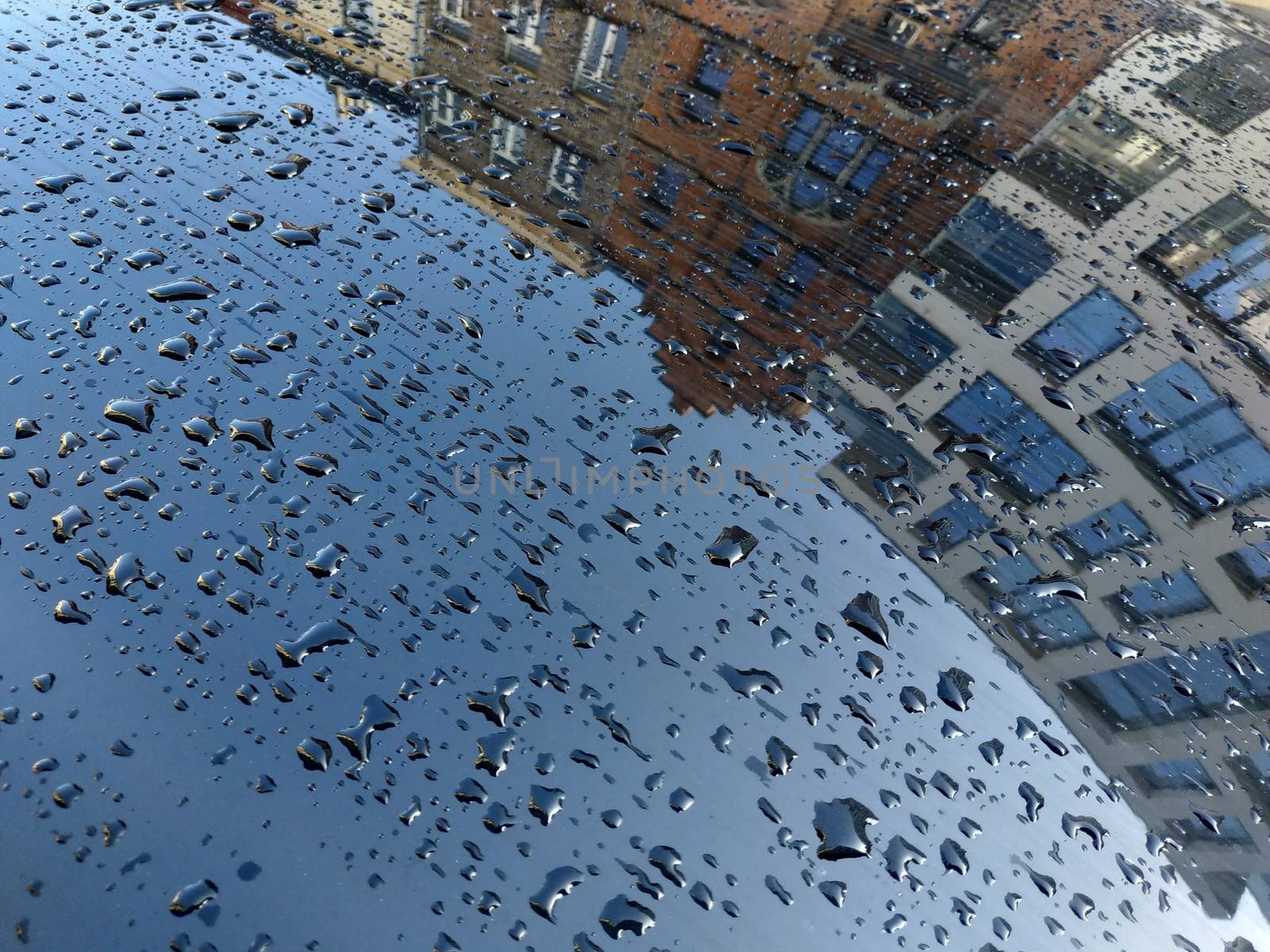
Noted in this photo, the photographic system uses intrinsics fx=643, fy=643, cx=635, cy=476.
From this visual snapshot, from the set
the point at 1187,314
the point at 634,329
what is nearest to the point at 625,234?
the point at 634,329

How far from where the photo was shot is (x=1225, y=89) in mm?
3553

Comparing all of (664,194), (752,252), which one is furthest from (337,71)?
(752,252)

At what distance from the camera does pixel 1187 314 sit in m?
2.11

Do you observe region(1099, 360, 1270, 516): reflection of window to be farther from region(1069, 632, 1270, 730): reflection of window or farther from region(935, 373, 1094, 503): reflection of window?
region(1069, 632, 1270, 730): reflection of window

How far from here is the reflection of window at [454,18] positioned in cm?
252

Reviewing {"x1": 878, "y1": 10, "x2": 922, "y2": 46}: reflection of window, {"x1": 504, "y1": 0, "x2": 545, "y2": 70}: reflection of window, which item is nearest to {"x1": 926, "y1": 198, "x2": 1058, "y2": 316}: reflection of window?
{"x1": 878, "y1": 10, "x2": 922, "y2": 46}: reflection of window

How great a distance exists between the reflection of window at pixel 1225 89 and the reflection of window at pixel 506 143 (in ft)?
11.2

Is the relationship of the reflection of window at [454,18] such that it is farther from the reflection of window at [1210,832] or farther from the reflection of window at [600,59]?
the reflection of window at [1210,832]

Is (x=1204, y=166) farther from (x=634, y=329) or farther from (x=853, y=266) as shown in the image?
(x=634, y=329)

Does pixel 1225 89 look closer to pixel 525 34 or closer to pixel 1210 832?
pixel 525 34

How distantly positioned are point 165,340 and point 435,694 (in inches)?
38.7

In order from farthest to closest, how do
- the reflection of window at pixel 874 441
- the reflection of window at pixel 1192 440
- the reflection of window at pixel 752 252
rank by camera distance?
the reflection of window at pixel 752 252 → the reflection of window at pixel 1192 440 → the reflection of window at pixel 874 441

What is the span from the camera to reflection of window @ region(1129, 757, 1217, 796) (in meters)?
1.16

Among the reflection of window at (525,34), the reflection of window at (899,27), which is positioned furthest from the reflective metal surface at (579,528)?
the reflection of window at (899,27)
